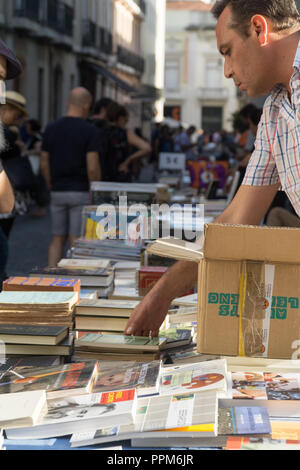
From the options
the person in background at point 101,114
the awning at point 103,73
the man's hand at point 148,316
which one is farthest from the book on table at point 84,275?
the awning at point 103,73

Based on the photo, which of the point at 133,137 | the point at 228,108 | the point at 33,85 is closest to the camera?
the point at 133,137

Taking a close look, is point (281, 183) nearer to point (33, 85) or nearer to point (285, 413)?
point (285, 413)

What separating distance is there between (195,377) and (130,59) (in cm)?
3469

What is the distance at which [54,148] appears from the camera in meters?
5.23

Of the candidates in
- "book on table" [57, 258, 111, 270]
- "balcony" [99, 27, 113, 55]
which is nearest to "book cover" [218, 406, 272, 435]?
"book on table" [57, 258, 111, 270]

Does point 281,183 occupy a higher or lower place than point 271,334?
higher

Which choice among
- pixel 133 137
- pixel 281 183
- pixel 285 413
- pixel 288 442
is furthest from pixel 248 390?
pixel 133 137

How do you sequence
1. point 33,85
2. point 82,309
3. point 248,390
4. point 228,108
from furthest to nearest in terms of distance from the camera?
point 228,108, point 33,85, point 82,309, point 248,390

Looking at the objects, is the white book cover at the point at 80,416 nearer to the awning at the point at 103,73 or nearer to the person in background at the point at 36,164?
the person in background at the point at 36,164

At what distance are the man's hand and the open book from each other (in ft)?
0.78

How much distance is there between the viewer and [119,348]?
6.19 ft

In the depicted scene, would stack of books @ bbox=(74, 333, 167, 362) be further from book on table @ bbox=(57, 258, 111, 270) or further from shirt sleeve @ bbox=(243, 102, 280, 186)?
book on table @ bbox=(57, 258, 111, 270)

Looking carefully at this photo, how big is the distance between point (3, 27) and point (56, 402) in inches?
686

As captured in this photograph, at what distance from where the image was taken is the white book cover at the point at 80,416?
4.65 ft
